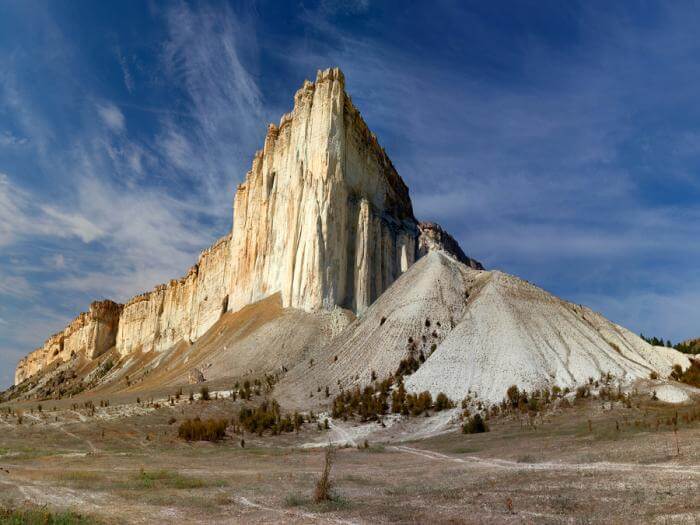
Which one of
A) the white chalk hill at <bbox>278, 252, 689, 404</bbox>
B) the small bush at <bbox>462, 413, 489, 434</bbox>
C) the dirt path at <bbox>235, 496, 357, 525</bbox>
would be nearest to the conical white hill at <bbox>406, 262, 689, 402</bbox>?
the white chalk hill at <bbox>278, 252, 689, 404</bbox>

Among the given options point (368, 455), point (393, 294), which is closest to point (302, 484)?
point (368, 455)

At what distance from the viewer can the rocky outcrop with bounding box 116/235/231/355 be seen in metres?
62.3

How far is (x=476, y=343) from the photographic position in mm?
28547

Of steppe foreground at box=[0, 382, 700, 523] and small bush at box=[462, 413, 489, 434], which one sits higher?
small bush at box=[462, 413, 489, 434]

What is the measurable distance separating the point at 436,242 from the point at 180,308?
3349cm

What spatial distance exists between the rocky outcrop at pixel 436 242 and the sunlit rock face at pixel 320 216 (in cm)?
206

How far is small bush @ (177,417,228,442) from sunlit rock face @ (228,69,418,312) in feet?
66.1

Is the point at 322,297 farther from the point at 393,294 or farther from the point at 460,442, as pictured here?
the point at 460,442

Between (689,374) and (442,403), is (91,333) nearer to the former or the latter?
(442,403)

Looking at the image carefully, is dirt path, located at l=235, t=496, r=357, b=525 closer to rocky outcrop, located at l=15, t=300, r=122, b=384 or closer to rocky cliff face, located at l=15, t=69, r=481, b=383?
rocky cliff face, located at l=15, t=69, r=481, b=383

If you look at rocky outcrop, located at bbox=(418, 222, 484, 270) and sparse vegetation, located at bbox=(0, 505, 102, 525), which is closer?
sparse vegetation, located at bbox=(0, 505, 102, 525)

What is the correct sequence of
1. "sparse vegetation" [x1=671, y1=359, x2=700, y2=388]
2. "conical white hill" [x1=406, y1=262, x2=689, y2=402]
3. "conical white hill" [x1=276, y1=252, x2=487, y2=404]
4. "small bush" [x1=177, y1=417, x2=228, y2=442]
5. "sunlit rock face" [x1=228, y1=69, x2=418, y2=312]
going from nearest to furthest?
"small bush" [x1=177, y1=417, x2=228, y2=442]
"conical white hill" [x1=406, y1=262, x2=689, y2=402]
"sparse vegetation" [x1=671, y1=359, x2=700, y2=388]
"conical white hill" [x1=276, y1=252, x2=487, y2=404]
"sunlit rock face" [x1=228, y1=69, x2=418, y2=312]

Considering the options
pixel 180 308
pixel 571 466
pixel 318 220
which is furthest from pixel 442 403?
pixel 180 308

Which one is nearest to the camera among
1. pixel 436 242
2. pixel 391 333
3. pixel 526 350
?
pixel 526 350
